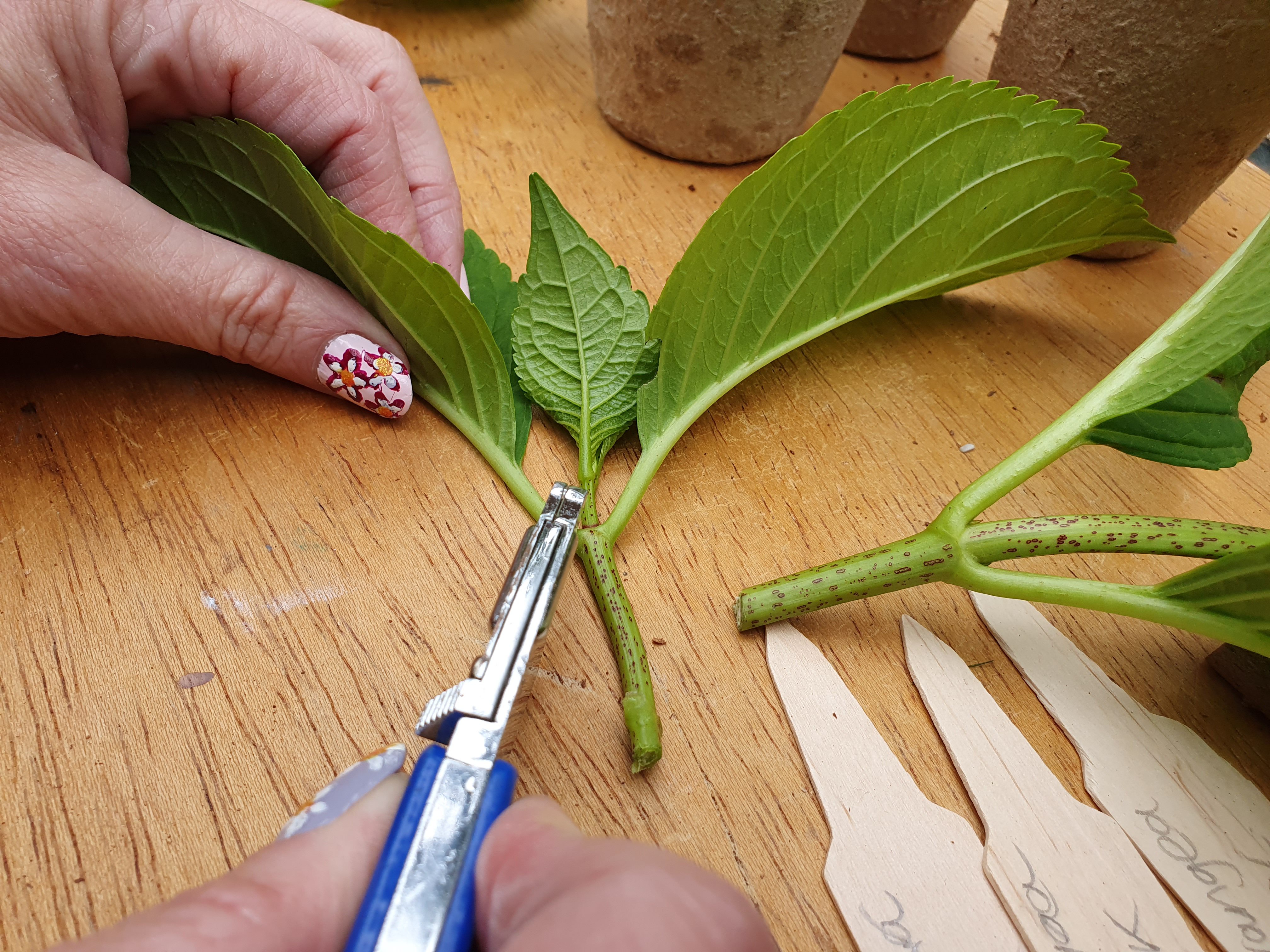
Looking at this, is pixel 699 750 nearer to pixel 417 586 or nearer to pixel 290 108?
pixel 417 586

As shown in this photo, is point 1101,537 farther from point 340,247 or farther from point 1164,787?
point 340,247

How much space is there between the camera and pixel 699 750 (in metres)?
0.49

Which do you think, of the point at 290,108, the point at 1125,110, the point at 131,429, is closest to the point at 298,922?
the point at 131,429

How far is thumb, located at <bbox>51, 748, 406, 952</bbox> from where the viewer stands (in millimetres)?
281

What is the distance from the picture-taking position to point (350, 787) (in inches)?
15.5

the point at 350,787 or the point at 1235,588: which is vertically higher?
the point at 1235,588

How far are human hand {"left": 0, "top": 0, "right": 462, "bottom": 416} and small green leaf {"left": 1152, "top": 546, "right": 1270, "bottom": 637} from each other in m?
0.50

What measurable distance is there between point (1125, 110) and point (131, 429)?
31.5 inches

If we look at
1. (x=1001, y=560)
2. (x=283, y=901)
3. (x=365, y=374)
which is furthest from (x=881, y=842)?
(x=365, y=374)

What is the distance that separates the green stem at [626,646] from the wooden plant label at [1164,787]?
235mm

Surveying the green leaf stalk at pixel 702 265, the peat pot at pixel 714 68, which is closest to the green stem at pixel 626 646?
the green leaf stalk at pixel 702 265

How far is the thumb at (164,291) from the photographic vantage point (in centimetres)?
50

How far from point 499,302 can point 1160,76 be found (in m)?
0.55

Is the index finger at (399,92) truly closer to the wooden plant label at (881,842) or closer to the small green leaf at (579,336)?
the small green leaf at (579,336)
